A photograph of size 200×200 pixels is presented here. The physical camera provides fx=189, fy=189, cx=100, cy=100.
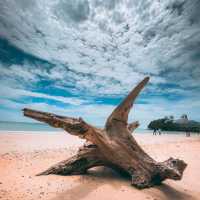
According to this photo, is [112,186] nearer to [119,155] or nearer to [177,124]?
[119,155]

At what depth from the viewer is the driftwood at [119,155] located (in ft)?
15.0

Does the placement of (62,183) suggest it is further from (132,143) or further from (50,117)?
(132,143)

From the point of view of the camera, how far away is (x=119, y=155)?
510cm

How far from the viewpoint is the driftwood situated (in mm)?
4586

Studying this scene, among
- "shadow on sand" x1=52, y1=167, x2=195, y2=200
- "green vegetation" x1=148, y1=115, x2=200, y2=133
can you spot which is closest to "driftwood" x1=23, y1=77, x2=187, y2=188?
"shadow on sand" x1=52, y1=167, x2=195, y2=200

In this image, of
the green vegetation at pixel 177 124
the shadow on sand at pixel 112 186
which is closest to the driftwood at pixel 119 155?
the shadow on sand at pixel 112 186

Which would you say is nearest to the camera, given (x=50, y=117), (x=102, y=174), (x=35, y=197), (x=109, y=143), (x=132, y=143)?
(x=35, y=197)

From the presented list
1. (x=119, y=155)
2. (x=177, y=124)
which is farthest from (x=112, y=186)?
(x=177, y=124)

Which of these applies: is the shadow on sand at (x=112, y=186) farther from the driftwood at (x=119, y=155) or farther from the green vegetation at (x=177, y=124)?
the green vegetation at (x=177, y=124)

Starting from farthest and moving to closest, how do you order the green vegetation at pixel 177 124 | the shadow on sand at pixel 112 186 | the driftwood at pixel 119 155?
the green vegetation at pixel 177 124 < the driftwood at pixel 119 155 < the shadow on sand at pixel 112 186

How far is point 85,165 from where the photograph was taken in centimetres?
549

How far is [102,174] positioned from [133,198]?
161 cm

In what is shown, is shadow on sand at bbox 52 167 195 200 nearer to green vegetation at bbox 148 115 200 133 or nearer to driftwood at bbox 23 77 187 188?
driftwood at bbox 23 77 187 188

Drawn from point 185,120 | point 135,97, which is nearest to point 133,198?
point 135,97
